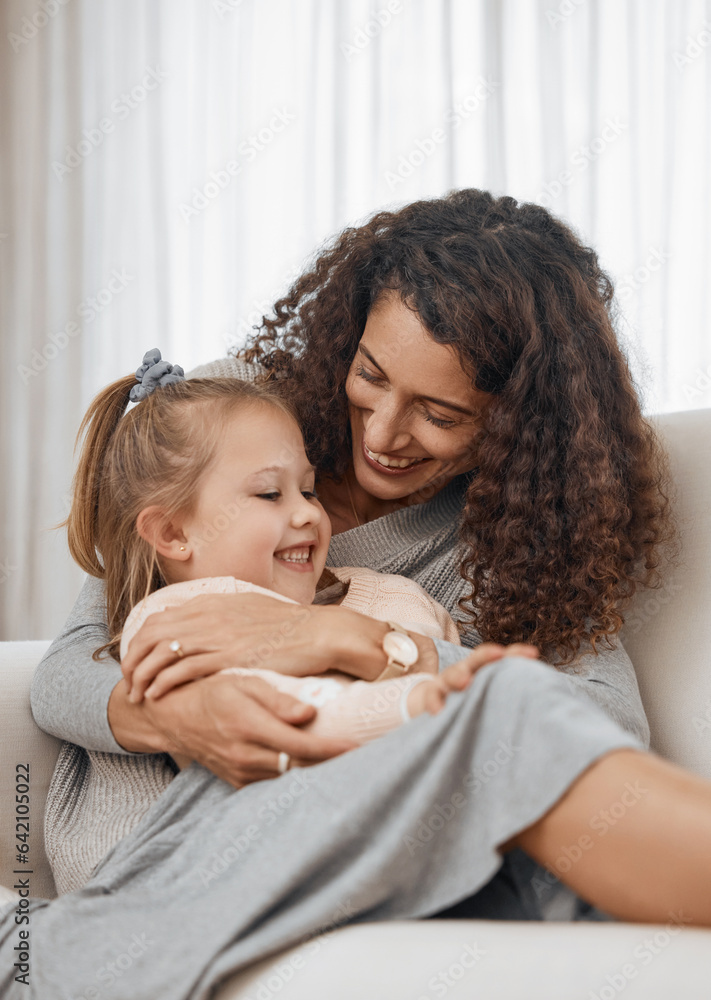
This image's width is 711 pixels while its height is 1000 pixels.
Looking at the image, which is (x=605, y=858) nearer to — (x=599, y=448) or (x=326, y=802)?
(x=326, y=802)

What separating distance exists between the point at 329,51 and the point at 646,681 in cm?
245

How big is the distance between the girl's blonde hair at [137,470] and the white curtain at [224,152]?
171 centimetres

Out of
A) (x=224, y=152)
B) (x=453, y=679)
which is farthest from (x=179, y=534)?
(x=224, y=152)

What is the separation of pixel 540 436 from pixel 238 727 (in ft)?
2.24

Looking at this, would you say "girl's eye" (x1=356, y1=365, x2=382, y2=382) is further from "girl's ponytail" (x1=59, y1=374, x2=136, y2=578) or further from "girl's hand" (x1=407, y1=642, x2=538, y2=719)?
"girl's hand" (x1=407, y1=642, x2=538, y2=719)

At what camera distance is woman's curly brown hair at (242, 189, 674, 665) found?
1.31m

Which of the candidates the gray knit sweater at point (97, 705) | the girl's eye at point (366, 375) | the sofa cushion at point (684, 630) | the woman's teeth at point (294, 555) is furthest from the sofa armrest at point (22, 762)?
the sofa cushion at point (684, 630)

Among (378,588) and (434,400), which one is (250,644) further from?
(434,400)

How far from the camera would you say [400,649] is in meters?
1.01

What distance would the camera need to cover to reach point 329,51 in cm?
301

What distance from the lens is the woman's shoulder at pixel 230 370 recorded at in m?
1.48

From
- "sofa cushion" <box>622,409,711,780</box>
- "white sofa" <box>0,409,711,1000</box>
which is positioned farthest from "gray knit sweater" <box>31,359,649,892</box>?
"white sofa" <box>0,409,711,1000</box>

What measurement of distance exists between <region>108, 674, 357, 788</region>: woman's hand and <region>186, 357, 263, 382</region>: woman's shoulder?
617 millimetres

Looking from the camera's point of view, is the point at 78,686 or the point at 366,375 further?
the point at 366,375
